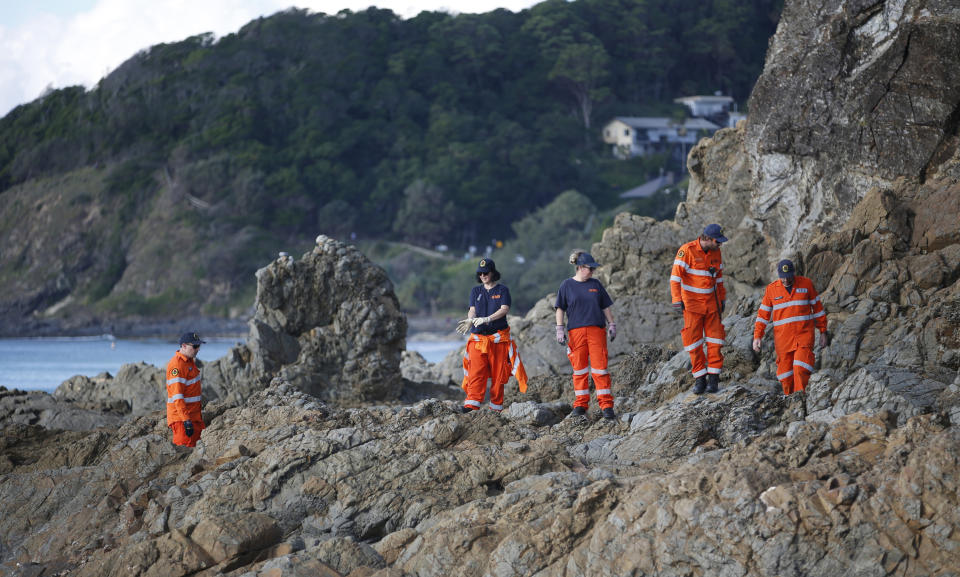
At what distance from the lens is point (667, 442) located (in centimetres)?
967

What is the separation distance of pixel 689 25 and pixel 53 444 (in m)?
92.6

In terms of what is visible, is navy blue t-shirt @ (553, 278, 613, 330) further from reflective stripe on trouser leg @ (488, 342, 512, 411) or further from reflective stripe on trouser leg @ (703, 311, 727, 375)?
reflective stripe on trouser leg @ (703, 311, 727, 375)

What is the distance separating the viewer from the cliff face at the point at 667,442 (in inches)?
274

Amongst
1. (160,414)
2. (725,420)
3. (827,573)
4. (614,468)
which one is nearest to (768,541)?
(827,573)

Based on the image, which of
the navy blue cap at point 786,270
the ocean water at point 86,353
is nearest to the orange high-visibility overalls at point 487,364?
the navy blue cap at point 786,270

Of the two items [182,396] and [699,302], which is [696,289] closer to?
[699,302]

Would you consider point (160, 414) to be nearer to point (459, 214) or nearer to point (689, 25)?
point (459, 214)

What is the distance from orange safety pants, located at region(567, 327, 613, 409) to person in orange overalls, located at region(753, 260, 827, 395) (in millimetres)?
1698

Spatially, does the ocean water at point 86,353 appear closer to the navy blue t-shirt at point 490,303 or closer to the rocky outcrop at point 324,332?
the rocky outcrop at point 324,332

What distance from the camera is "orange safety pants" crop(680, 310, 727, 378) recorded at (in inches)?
434

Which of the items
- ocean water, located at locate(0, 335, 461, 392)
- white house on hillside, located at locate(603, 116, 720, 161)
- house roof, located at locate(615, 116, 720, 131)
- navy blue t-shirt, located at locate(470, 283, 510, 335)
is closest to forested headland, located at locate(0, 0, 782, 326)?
white house on hillside, located at locate(603, 116, 720, 161)

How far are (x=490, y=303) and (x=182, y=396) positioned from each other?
3591mm

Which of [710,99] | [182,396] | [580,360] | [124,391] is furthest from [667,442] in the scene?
[710,99]

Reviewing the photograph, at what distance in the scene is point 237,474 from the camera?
30.8 ft
